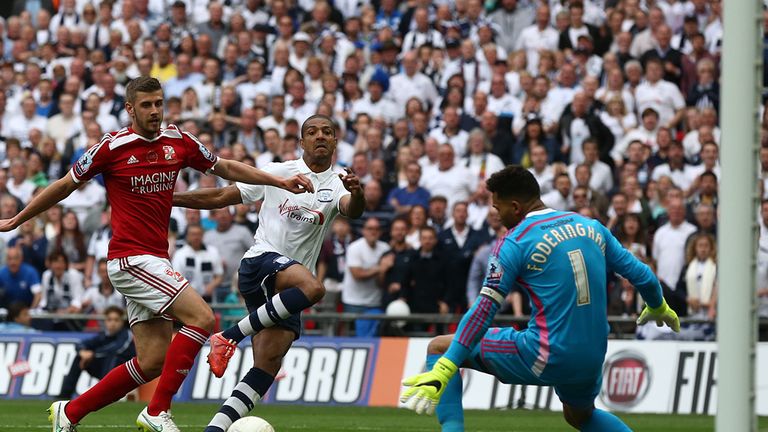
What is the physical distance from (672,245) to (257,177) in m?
9.64

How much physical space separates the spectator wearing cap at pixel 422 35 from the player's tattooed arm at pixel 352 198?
13.4 meters

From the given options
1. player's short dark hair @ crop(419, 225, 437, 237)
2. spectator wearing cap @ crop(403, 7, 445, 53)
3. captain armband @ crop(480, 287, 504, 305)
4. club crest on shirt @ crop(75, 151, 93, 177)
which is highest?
spectator wearing cap @ crop(403, 7, 445, 53)

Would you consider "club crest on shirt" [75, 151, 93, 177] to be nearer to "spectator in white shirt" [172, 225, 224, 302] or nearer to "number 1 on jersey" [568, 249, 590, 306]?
"number 1 on jersey" [568, 249, 590, 306]

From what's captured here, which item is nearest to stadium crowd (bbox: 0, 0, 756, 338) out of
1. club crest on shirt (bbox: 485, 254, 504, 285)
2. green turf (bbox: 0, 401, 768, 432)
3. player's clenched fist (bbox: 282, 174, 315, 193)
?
green turf (bbox: 0, 401, 768, 432)

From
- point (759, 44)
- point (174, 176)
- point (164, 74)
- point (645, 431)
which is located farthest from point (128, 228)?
point (164, 74)

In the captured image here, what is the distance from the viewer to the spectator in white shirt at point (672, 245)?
19109 mm

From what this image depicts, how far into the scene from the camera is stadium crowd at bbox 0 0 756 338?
65.6 ft

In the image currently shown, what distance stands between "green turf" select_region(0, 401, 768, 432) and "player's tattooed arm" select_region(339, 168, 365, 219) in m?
3.20

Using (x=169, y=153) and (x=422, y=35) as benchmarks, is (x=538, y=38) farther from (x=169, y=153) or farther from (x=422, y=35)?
(x=169, y=153)

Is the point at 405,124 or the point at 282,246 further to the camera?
the point at 405,124

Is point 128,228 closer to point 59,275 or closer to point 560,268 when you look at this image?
point 560,268

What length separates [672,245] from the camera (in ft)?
62.8

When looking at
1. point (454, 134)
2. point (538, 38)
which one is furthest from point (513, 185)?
point (538, 38)

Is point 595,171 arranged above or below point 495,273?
above
